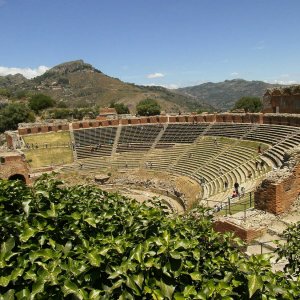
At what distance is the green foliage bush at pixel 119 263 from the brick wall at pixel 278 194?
8252 mm

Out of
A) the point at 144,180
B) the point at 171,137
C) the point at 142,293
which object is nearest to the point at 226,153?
the point at 144,180

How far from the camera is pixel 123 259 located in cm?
423

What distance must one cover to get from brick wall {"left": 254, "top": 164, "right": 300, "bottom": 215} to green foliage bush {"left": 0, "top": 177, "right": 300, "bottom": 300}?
825 centimetres

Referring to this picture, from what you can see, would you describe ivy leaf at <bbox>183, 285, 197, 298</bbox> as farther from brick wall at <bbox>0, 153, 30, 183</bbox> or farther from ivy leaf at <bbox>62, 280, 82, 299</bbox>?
brick wall at <bbox>0, 153, 30, 183</bbox>

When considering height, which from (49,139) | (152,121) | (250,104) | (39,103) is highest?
(39,103)

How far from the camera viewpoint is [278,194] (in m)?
13.1

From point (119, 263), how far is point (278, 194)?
1005 cm

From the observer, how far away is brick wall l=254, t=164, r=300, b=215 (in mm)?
13078

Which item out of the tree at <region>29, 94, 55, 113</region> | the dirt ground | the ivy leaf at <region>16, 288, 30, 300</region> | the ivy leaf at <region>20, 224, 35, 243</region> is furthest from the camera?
the tree at <region>29, 94, 55, 113</region>

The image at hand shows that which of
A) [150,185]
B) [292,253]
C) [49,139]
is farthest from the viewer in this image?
[49,139]

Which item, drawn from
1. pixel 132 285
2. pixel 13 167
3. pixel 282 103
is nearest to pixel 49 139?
pixel 13 167

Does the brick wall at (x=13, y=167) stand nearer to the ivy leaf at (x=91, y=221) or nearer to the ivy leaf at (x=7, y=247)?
the ivy leaf at (x=91, y=221)

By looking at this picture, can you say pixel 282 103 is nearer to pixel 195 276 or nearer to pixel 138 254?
pixel 195 276

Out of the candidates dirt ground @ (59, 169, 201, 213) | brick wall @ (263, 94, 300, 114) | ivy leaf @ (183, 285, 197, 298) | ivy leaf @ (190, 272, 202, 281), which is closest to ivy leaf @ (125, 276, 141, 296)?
ivy leaf @ (183, 285, 197, 298)
